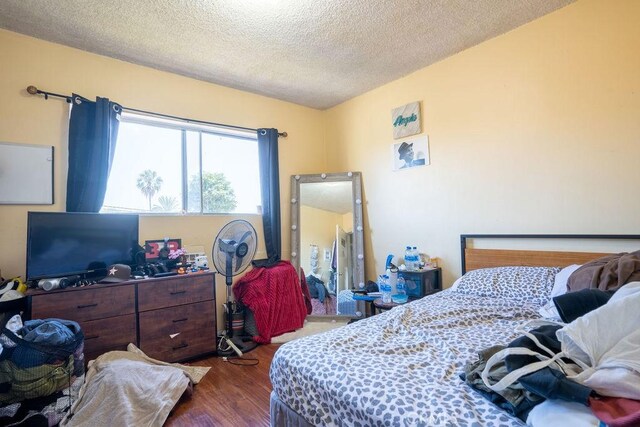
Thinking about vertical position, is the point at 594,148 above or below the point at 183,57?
below

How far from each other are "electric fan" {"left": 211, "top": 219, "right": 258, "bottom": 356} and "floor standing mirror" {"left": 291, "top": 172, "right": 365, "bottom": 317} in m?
0.87

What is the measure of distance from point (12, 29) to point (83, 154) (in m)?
0.96

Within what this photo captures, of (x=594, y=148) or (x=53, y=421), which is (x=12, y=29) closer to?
(x=53, y=421)

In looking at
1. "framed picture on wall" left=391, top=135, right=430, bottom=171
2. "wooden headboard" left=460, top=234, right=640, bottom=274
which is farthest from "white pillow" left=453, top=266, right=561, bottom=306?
"framed picture on wall" left=391, top=135, right=430, bottom=171

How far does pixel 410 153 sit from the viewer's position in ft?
10.4

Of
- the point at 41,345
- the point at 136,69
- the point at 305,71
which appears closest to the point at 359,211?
the point at 305,71

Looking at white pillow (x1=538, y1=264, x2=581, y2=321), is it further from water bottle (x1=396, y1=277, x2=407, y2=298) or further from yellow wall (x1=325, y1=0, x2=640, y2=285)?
water bottle (x1=396, y1=277, x2=407, y2=298)

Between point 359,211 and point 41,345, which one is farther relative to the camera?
point 359,211

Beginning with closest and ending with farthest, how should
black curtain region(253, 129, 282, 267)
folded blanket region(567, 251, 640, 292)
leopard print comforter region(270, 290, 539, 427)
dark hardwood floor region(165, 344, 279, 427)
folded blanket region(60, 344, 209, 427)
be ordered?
leopard print comforter region(270, 290, 539, 427)
folded blanket region(567, 251, 640, 292)
folded blanket region(60, 344, 209, 427)
dark hardwood floor region(165, 344, 279, 427)
black curtain region(253, 129, 282, 267)

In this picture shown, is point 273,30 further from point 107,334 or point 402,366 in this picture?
point 107,334

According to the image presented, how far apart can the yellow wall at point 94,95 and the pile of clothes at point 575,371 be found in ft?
8.97

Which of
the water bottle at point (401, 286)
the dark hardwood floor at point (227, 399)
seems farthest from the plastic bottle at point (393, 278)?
the dark hardwood floor at point (227, 399)

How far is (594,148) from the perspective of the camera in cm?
212

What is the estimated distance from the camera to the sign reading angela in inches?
122
